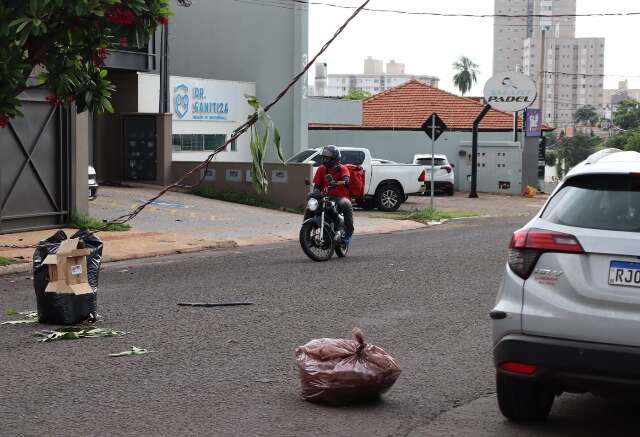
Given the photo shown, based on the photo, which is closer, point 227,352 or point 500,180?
point 227,352

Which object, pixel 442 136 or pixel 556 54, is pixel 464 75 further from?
pixel 442 136

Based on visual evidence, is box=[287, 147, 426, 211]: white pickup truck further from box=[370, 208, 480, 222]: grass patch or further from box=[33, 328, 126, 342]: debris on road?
box=[33, 328, 126, 342]: debris on road

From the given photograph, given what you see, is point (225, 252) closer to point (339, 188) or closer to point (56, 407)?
point (339, 188)

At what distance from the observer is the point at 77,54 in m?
12.9

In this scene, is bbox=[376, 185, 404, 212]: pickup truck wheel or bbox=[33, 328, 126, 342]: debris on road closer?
bbox=[33, 328, 126, 342]: debris on road

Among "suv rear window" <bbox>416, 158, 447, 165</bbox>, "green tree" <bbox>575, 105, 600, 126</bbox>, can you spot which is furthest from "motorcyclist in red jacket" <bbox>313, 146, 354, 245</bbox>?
"green tree" <bbox>575, 105, 600, 126</bbox>

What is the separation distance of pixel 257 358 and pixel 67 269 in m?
2.37

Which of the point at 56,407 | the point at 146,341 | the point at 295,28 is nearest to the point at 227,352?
the point at 146,341

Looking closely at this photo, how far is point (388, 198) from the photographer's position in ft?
96.4

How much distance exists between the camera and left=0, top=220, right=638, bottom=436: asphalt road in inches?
246

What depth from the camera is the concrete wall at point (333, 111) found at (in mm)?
40438

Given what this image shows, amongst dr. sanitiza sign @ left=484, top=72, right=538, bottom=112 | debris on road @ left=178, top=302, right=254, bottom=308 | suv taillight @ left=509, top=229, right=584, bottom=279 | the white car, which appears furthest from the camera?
dr. sanitiza sign @ left=484, top=72, right=538, bottom=112

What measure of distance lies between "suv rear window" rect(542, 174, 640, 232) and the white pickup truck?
74.1ft

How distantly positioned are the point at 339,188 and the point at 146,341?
716 centimetres
